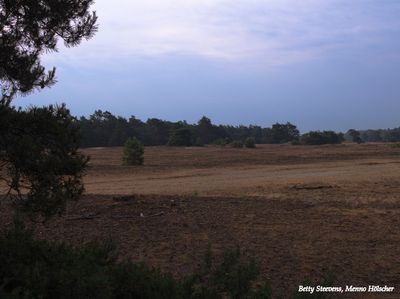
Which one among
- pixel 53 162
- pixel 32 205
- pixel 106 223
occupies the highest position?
pixel 53 162

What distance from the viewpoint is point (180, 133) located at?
57312 millimetres

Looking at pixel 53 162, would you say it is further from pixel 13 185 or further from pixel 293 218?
pixel 293 218

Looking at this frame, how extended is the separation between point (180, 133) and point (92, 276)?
53.2 m

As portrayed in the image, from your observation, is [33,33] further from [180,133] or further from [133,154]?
[180,133]

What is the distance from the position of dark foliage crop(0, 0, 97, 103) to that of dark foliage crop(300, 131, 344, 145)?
57.1 m

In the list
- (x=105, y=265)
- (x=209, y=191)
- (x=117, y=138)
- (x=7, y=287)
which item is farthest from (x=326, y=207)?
(x=117, y=138)

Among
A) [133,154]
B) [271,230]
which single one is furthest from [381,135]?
[271,230]

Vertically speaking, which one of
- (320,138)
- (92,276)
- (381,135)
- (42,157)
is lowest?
(92,276)

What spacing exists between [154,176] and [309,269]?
50.0 ft

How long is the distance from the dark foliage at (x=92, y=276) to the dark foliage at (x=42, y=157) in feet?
1.33

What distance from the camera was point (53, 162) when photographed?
193 inches

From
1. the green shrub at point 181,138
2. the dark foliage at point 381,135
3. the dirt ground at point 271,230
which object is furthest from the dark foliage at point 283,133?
the dirt ground at point 271,230

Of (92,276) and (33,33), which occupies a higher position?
(33,33)

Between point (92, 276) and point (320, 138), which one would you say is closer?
point (92, 276)
